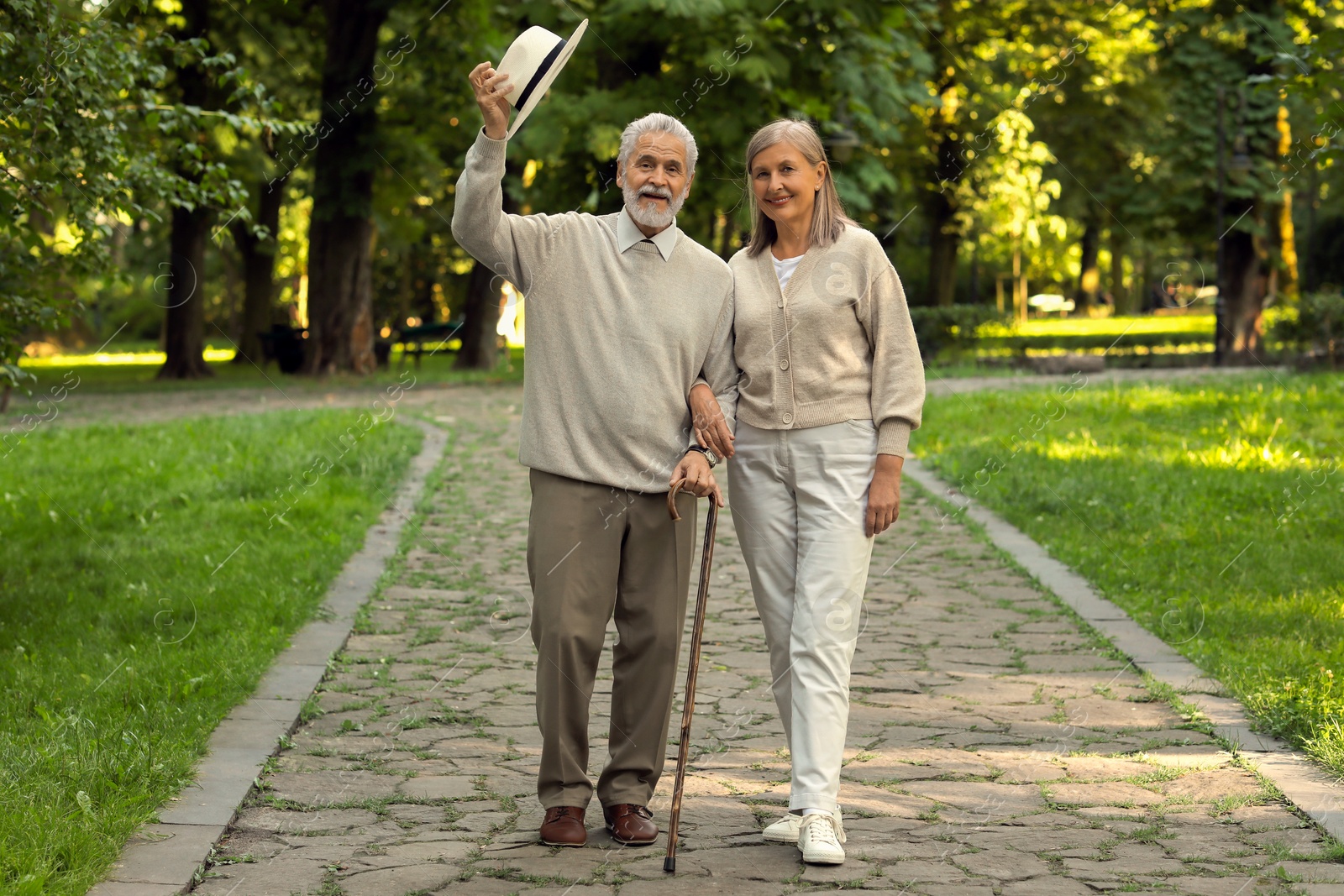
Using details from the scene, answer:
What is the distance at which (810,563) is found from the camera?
4285 mm

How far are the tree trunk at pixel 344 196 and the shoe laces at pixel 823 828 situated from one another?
20434 millimetres

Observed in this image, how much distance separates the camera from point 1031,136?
1346 inches

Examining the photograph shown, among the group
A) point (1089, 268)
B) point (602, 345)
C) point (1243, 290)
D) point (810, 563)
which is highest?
point (1089, 268)

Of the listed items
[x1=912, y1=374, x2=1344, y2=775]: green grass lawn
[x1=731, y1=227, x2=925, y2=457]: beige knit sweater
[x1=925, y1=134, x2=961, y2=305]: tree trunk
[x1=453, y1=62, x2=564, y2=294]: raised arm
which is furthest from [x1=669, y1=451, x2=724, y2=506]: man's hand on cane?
[x1=925, y1=134, x2=961, y2=305]: tree trunk

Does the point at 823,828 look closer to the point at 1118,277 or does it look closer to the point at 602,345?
the point at 602,345

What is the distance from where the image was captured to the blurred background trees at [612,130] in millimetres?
7285

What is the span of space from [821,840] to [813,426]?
1.18 metres

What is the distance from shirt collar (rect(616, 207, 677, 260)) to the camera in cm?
431

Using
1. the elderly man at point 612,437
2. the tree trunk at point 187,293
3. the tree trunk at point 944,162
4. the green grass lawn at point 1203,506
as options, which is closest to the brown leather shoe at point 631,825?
the elderly man at point 612,437

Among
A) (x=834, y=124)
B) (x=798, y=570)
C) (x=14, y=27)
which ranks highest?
(x=834, y=124)

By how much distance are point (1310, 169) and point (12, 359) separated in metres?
33.6

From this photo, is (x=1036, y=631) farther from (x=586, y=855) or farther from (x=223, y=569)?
(x=223, y=569)

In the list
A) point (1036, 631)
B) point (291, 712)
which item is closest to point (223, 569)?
point (291, 712)

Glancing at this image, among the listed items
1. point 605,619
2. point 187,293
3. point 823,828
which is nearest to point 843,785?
point 823,828
